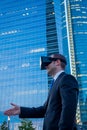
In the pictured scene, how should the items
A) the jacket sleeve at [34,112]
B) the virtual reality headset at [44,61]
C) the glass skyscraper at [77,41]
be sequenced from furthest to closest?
the glass skyscraper at [77,41] → the jacket sleeve at [34,112] → the virtual reality headset at [44,61]

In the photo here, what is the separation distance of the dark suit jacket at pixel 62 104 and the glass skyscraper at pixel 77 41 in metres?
118

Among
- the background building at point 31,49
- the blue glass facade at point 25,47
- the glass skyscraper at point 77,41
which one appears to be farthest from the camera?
the glass skyscraper at point 77,41

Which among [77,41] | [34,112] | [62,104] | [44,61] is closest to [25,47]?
[77,41]

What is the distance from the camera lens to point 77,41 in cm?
13788

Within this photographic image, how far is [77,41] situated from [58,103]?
135m

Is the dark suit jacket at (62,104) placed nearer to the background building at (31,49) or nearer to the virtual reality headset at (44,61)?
the virtual reality headset at (44,61)

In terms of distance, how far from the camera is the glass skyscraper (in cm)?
12569

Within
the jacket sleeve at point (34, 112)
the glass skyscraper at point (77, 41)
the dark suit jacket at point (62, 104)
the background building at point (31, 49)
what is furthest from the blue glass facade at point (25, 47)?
the dark suit jacket at point (62, 104)

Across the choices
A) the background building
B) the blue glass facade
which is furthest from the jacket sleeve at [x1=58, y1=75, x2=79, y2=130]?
the blue glass facade

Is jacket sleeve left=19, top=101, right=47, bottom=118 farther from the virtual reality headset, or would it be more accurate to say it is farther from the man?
the virtual reality headset

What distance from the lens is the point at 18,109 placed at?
4.55 m

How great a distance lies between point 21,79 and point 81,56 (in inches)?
1386

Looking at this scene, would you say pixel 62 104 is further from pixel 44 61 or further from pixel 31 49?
pixel 31 49

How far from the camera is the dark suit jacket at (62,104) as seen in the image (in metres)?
3.72
